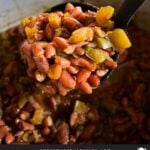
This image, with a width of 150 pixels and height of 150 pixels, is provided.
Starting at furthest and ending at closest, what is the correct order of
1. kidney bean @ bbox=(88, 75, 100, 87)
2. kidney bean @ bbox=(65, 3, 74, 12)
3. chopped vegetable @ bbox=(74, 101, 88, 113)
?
chopped vegetable @ bbox=(74, 101, 88, 113)
kidney bean @ bbox=(65, 3, 74, 12)
kidney bean @ bbox=(88, 75, 100, 87)

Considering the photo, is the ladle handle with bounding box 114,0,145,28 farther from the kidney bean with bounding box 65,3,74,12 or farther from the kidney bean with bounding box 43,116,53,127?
the kidney bean with bounding box 43,116,53,127

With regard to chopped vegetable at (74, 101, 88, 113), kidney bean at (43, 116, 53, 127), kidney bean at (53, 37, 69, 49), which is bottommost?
chopped vegetable at (74, 101, 88, 113)

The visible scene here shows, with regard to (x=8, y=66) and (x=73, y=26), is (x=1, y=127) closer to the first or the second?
(x=8, y=66)

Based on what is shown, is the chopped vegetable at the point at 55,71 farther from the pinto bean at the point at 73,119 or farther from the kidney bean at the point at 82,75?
the pinto bean at the point at 73,119

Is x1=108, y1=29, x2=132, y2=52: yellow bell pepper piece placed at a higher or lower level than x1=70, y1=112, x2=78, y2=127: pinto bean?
higher

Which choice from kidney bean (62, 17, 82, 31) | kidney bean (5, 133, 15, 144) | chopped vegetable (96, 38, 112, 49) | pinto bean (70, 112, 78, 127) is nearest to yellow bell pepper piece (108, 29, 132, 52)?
chopped vegetable (96, 38, 112, 49)

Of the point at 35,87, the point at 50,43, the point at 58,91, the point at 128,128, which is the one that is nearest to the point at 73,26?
the point at 50,43
